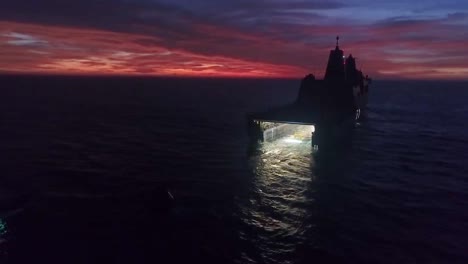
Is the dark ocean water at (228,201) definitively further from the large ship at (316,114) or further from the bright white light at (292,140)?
the large ship at (316,114)

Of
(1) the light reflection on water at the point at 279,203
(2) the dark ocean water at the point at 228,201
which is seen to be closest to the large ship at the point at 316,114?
(2) the dark ocean water at the point at 228,201

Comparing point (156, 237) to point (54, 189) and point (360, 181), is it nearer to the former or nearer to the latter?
point (54, 189)

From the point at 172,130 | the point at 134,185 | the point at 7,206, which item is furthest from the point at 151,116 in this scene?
the point at 7,206

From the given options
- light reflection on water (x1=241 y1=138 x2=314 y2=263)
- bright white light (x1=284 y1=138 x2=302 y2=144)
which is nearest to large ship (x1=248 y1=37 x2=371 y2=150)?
bright white light (x1=284 y1=138 x2=302 y2=144)

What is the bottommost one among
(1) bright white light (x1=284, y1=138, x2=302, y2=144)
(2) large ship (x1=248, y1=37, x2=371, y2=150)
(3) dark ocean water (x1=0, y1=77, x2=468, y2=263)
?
(3) dark ocean water (x1=0, y1=77, x2=468, y2=263)

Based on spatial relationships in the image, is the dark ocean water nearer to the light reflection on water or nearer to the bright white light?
the light reflection on water

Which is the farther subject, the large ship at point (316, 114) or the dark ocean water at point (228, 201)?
the large ship at point (316, 114)

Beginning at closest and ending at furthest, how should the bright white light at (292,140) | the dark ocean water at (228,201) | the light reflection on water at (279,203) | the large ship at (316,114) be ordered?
→ the dark ocean water at (228,201), the light reflection on water at (279,203), the large ship at (316,114), the bright white light at (292,140)
